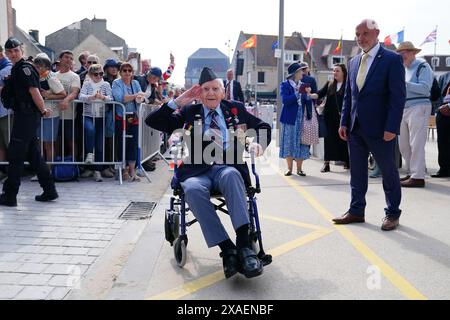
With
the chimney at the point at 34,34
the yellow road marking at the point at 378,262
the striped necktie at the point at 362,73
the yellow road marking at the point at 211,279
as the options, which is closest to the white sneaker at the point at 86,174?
the yellow road marking at the point at 378,262

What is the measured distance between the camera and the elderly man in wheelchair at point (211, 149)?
147 inches

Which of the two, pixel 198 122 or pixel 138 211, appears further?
pixel 138 211

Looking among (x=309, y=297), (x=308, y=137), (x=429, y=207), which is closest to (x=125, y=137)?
(x=308, y=137)

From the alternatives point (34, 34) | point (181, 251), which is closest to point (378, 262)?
point (181, 251)

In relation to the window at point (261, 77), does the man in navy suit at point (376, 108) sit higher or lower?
lower

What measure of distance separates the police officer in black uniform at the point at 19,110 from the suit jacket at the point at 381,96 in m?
3.74

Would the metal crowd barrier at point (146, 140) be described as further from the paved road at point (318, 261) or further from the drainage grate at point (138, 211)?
the paved road at point (318, 261)

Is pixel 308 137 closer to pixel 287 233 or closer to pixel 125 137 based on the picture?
pixel 125 137

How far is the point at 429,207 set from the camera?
601 centimetres

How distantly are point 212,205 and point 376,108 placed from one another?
7.33ft

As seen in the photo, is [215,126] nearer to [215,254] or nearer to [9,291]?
[215,254]

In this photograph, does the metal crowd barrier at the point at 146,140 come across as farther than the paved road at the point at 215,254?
Yes

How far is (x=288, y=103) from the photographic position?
846cm
